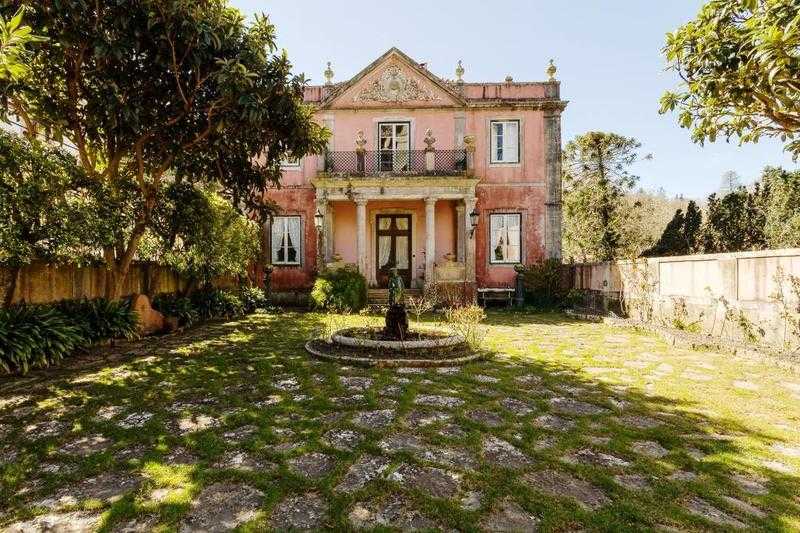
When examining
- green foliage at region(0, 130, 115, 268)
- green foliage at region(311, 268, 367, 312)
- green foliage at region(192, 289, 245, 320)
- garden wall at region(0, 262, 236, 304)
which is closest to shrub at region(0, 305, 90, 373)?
garden wall at region(0, 262, 236, 304)

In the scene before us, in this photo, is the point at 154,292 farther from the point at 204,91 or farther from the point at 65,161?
the point at 204,91

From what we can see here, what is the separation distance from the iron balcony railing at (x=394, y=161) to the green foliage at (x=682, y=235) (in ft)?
32.4

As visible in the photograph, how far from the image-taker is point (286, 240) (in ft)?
54.6

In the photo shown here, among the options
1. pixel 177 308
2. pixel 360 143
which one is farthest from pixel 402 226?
pixel 177 308

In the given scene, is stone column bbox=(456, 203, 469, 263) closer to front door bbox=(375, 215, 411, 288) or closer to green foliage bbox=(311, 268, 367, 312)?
front door bbox=(375, 215, 411, 288)

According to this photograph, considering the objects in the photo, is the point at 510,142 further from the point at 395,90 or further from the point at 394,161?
the point at 395,90

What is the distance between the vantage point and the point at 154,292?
10.1 metres

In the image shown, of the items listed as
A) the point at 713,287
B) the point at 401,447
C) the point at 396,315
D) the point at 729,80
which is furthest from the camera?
the point at 713,287

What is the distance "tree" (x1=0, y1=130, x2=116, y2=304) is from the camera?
5891 millimetres

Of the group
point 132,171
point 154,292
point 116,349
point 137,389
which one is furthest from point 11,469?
point 154,292

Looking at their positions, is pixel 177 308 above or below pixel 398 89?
below

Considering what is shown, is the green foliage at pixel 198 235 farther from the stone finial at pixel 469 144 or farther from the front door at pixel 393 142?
the stone finial at pixel 469 144

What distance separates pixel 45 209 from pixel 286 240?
10278 mm

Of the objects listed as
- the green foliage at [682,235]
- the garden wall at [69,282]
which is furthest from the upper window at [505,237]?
the garden wall at [69,282]
